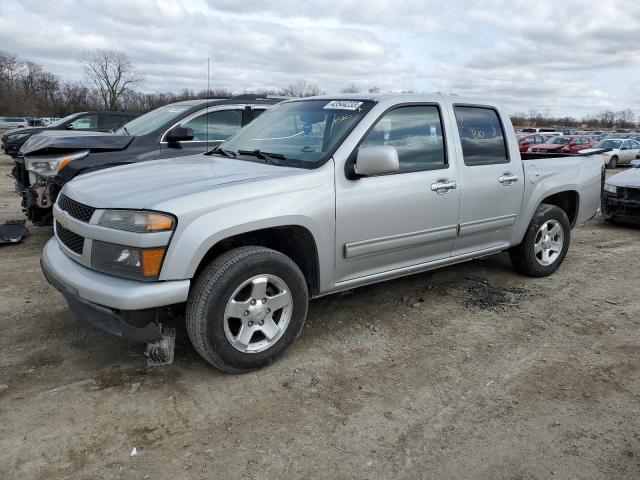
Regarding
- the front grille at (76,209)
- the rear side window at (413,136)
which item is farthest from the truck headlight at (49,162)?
the rear side window at (413,136)

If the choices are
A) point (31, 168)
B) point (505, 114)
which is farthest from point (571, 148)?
point (31, 168)

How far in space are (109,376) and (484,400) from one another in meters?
2.33

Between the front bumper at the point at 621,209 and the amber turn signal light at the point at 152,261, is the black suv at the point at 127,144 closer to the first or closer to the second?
the amber turn signal light at the point at 152,261

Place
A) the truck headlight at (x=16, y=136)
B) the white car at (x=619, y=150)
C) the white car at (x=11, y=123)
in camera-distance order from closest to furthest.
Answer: the truck headlight at (x=16, y=136), the white car at (x=619, y=150), the white car at (x=11, y=123)

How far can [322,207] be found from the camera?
3.50m

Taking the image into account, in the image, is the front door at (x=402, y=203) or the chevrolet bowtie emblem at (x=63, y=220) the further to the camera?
the front door at (x=402, y=203)

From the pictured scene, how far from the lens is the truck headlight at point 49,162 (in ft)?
19.7

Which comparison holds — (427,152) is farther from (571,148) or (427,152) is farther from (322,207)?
(571,148)

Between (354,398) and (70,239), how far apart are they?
2.07m

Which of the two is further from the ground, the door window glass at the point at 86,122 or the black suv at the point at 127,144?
the door window glass at the point at 86,122

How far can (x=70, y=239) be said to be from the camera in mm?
3385

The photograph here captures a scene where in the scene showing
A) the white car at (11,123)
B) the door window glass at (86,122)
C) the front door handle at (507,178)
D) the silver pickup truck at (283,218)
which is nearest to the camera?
the silver pickup truck at (283,218)

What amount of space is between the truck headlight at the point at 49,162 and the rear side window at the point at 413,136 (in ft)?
12.5

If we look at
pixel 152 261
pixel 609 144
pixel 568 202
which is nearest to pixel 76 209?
pixel 152 261
